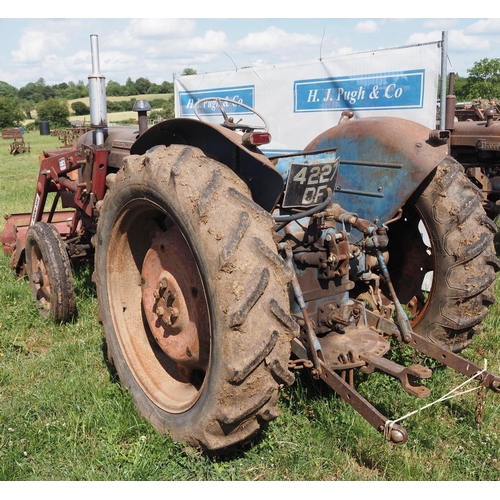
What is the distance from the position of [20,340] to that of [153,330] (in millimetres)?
1719

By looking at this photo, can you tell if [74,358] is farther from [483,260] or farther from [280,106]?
[280,106]

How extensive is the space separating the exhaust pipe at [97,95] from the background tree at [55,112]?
176 feet

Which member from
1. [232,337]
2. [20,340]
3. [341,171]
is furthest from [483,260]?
[20,340]

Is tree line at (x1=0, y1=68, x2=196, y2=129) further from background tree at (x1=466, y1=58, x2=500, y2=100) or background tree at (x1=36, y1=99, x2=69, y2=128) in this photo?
background tree at (x1=466, y1=58, x2=500, y2=100)

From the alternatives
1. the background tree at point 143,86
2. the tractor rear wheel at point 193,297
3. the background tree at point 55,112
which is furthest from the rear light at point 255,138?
the background tree at point 143,86

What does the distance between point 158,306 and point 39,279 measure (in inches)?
83.6

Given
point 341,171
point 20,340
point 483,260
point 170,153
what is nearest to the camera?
point 170,153

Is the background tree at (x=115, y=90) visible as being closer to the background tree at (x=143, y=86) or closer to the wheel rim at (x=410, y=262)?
the background tree at (x=143, y=86)

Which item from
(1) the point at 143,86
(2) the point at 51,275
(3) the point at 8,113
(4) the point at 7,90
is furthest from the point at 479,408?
(4) the point at 7,90

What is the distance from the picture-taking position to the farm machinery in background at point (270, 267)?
2.14m

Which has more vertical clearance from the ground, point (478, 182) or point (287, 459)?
point (478, 182)

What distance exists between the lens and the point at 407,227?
3625 millimetres

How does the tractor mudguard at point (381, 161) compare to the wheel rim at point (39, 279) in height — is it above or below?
above

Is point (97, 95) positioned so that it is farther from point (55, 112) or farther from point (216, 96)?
point (55, 112)
